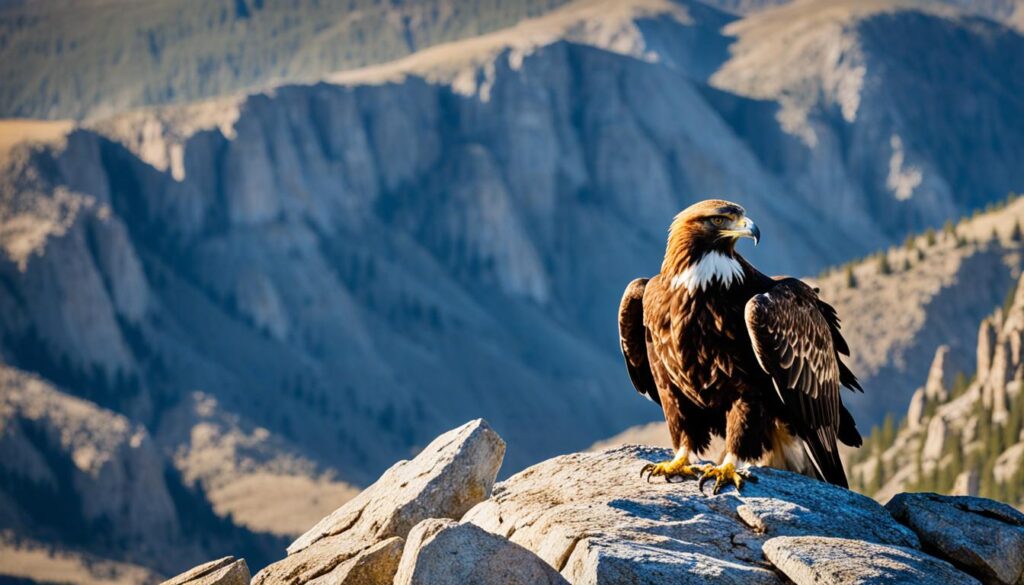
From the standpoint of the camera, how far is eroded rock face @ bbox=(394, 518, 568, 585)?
19359 mm

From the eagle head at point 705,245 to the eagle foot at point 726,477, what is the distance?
→ 2.35 metres

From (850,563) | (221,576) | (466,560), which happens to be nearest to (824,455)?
(850,563)

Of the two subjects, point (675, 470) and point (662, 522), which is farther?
point (675, 470)

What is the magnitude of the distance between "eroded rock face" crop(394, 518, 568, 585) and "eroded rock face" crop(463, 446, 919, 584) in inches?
25.1

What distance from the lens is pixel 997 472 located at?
541 feet

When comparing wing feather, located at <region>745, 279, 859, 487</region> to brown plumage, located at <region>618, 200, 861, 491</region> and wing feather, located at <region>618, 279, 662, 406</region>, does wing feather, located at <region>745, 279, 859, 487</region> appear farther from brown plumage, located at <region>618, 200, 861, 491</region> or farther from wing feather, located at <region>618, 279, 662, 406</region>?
wing feather, located at <region>618, 279, 662, 406</region>

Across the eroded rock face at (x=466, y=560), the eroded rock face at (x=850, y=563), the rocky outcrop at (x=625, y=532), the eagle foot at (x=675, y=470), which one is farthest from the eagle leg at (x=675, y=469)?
the eroded rock face at (x=466, y=560)

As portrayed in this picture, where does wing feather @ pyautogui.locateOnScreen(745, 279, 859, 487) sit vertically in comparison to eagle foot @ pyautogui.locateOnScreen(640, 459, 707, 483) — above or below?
above

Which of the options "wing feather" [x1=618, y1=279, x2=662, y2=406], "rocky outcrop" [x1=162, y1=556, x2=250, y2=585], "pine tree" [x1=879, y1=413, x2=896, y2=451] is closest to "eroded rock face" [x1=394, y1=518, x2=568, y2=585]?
"rocky outcrop" [x1=162, y1=556, x2=250, y2=585]

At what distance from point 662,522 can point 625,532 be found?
2.45 feet

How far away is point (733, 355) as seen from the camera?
2211 centimetres

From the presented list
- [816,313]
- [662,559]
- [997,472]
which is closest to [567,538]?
[662,559]

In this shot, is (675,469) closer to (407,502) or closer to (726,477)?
(726,477)

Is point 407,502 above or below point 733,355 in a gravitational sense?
below
